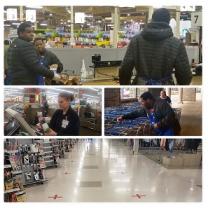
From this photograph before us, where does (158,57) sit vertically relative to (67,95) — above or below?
above

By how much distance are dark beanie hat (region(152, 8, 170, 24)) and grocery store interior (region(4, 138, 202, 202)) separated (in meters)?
2.97

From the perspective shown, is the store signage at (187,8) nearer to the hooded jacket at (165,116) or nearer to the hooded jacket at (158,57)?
the hooded jacket at (158,57)

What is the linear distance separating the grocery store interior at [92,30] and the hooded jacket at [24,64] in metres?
0.12

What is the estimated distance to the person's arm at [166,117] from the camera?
2.88 meters

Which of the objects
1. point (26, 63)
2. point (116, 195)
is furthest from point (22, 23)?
point (116, 195)

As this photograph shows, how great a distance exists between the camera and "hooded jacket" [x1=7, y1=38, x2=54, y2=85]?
276cm

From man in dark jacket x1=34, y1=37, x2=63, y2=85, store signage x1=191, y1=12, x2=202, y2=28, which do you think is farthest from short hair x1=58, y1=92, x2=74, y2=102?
store signage x1=191, y1=12, x2=202, y2=28

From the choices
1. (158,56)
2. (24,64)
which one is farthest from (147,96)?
(24,64)

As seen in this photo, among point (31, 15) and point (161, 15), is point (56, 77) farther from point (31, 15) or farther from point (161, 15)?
point (161, 15)

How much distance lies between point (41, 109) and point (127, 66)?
0.67 m

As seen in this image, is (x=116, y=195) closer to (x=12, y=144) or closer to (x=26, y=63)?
(x=12, y=144)

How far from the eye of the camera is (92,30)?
322 cm

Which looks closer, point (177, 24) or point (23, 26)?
point (23, 26)

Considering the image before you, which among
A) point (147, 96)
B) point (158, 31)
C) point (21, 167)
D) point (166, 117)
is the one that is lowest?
point (21, 167)
